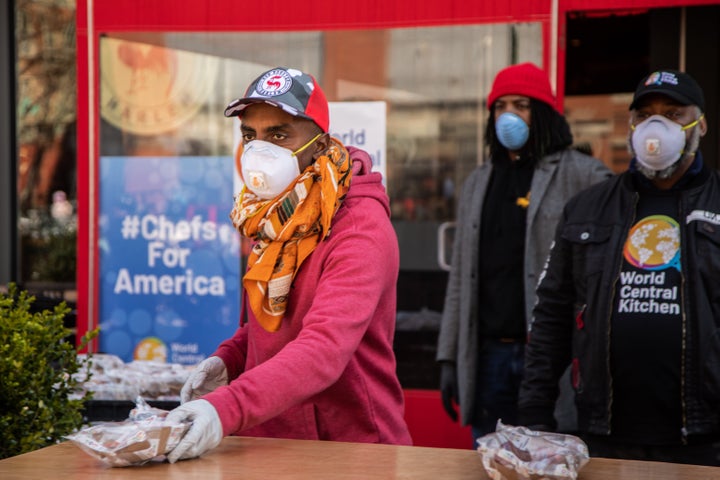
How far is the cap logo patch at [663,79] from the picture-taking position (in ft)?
11.7

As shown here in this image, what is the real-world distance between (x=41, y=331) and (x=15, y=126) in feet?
13.7

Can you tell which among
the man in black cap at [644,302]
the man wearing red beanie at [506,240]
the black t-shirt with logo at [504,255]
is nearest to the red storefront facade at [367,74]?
the man wearing red beanie at [506,240]

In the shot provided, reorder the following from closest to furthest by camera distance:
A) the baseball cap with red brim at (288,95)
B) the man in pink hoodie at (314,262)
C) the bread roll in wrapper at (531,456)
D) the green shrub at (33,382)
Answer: the bread roll in wrapper at (531,456)
the man in pink hoodie at (314,262)
the baseball cap with red brim at (288,95)
the green shrub at (33,382)

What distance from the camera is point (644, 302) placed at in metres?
3.42

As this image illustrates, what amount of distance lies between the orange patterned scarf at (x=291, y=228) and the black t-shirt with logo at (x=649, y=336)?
1.22 meters

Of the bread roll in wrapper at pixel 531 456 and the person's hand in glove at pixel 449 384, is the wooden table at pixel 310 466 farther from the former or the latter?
the person's hand in glove at pixel 449 384

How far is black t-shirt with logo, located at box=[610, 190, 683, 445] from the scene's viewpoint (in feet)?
11.0

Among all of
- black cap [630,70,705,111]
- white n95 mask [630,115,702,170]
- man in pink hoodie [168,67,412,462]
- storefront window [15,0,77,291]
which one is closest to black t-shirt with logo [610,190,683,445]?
white n95 mask [630,115,702,170]

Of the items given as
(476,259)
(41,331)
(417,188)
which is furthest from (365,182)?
(417,188)

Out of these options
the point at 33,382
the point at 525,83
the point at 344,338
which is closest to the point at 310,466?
the point at 344,338

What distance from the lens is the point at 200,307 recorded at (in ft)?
20.2

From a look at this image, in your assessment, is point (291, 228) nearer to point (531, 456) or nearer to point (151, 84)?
point (531, 456)

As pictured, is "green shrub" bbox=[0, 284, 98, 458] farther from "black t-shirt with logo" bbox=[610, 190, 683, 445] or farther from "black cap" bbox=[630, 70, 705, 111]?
"black cap" bbox=[630, 70, 705, 111]

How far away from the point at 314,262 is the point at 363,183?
297mm
